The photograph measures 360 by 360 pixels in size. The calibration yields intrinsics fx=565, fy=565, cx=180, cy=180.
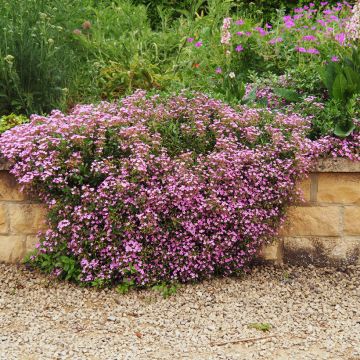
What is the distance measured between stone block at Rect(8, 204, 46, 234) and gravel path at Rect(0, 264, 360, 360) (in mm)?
294

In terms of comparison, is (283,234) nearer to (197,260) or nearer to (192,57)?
(197,260)

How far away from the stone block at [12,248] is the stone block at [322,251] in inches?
73.2

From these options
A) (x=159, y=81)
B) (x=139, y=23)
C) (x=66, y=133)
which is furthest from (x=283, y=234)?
(x=139, y=23)

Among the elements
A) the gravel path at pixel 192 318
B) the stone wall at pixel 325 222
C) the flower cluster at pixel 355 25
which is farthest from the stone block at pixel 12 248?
the flower cluster at pixel 355 25

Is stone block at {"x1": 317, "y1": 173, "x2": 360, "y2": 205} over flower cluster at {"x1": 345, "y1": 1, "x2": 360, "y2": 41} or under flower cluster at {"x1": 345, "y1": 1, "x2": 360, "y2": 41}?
under

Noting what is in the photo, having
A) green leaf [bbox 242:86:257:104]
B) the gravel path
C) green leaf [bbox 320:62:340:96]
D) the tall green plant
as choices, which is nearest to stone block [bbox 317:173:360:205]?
the tall green plant

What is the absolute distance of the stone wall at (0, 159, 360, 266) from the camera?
385 cm

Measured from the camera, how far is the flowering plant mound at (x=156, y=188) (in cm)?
350

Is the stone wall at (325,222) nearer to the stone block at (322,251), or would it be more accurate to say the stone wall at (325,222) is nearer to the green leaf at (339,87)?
the stone block at (322,251)

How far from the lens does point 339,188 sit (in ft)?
12.6

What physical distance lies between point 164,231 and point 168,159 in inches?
17.8

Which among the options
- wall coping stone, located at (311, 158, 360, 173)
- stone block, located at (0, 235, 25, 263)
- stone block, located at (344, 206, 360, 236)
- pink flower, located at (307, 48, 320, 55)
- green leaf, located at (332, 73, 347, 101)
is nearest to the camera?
wall coping stone, located at (311, 158, 360, 173)

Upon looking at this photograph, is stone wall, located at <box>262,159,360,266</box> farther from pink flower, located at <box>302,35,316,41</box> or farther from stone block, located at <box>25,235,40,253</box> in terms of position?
pink flower, located at <box>302,35,316,41</box>

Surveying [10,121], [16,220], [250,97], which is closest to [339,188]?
[250,97]
